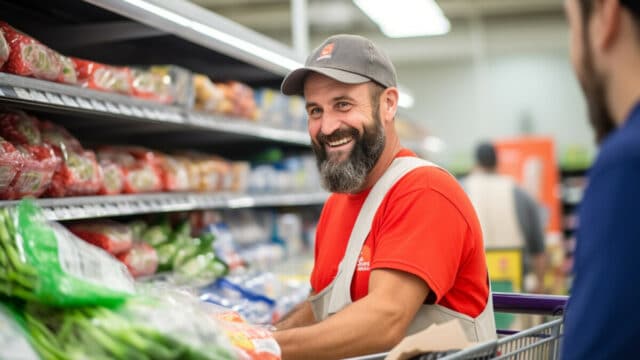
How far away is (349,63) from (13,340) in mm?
1386

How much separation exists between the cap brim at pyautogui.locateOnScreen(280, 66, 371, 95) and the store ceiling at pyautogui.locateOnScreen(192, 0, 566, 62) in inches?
384

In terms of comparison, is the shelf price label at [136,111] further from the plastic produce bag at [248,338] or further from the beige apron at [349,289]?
the plastic produce bag at [248,338]

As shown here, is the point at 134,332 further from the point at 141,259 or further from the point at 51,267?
the point at 141,259

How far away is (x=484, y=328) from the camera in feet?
A: 6.84

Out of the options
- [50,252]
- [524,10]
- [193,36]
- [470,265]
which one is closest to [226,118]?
[193,36]

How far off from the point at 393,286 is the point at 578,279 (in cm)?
91

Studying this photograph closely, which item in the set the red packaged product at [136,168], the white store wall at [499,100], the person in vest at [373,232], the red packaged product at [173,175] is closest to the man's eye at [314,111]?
the person in vest at [373,232]

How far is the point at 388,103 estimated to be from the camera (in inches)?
96.7

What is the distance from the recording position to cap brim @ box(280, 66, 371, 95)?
7.45 feet

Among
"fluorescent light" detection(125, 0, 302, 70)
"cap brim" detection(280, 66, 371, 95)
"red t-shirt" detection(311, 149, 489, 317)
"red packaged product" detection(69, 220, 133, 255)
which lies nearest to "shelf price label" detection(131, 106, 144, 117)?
"fluorescent light" detection(125, 0, 302, 70)

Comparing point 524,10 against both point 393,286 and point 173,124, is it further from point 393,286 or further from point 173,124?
point 393,286

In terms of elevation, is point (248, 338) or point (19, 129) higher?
point (19, 129)

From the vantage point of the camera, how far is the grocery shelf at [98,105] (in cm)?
224

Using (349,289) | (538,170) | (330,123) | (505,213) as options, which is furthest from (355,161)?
(538,170)
